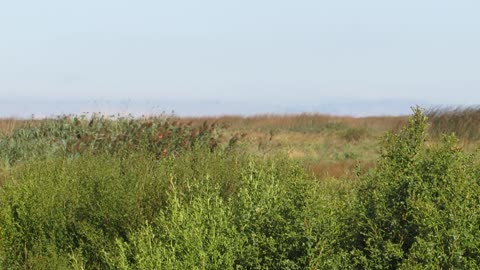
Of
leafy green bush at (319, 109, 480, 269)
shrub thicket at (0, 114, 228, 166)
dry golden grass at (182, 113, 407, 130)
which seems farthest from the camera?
dry golden grass at (182, 113, 407, 130)

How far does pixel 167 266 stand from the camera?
5.03 meters

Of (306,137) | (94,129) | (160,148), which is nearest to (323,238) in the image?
(160,148)

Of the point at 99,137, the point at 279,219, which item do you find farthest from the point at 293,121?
the point at 279,219

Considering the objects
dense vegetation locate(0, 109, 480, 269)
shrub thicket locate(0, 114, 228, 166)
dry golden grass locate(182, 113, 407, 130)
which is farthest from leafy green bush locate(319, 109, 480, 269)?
dry golden grass locate(182, 113, 407, 130)

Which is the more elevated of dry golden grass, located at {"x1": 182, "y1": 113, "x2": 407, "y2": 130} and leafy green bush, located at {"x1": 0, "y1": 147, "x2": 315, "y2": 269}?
dry golden grass, located at {"x1": 182, "y1": 113, "x2": 407, "y2": 130}

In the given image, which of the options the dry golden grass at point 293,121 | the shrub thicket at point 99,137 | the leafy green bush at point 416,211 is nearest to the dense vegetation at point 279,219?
the leafy green bush at point 416,211

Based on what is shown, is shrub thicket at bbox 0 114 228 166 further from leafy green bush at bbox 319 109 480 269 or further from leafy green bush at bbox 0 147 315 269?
leafy green bush at bbox 319 109 480 269

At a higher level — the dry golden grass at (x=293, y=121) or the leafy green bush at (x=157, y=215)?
the dry golden grass at (x=293, y=121)

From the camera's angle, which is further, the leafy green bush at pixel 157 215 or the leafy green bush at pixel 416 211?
the leafy green bush at pixel 157 215

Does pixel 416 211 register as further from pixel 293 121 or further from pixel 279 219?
pixel 293 121

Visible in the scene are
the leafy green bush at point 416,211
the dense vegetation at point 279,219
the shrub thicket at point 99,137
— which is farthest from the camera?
the shrub thicket at point 99,137

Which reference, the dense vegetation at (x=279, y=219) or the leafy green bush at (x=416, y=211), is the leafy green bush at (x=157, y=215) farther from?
the leafy green bush at (x=416, y=211)

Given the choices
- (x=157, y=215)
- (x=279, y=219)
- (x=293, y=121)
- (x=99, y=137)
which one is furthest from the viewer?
(x=293, y=121)

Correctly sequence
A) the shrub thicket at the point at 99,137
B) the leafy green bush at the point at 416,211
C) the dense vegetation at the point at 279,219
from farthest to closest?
1. the shrub thicket at the point at 99,137
2. the dense vegetation at the point at 279,219
3. the leafy green bush at the point at 416,211
